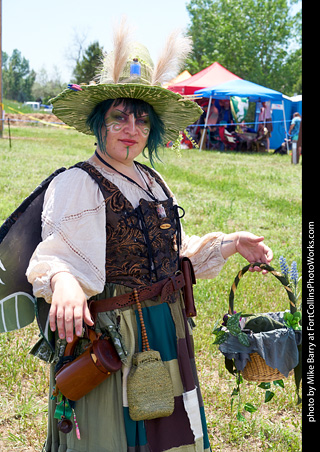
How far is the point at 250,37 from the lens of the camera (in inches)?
1645

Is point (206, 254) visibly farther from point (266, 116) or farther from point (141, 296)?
point (266, 116)

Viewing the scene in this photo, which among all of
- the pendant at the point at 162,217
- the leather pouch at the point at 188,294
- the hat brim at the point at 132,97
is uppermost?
the hat brim at the point at 132,97

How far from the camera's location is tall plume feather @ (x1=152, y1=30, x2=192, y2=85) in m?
2.27

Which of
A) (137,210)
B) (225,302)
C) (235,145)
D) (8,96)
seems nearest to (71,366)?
(137,210)

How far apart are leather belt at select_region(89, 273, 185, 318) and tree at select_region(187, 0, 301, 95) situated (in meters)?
41.1

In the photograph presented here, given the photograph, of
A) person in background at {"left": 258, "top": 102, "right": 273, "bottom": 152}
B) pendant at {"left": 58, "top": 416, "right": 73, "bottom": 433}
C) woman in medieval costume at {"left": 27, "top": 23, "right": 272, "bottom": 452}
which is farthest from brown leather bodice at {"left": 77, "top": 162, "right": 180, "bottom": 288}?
person in background at {"left": 258, "top": 102, "right": 273, "bottom": 152}

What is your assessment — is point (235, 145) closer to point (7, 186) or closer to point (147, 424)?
point (7, 186)

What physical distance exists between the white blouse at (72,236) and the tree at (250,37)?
1621 inches

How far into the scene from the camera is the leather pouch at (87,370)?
185 centimetres

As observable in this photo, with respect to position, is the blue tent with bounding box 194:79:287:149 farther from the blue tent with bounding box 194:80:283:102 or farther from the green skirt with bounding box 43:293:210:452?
the green skirt with bounding box 43:293:210:452

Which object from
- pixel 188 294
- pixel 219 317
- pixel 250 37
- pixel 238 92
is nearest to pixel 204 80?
pixel 238 92

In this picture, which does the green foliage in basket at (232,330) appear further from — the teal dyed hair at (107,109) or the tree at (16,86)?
the tree at (16,86)

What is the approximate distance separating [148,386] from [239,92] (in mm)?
17063

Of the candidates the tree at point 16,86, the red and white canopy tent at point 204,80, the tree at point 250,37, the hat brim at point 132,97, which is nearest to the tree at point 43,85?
the tree at point 16,86
